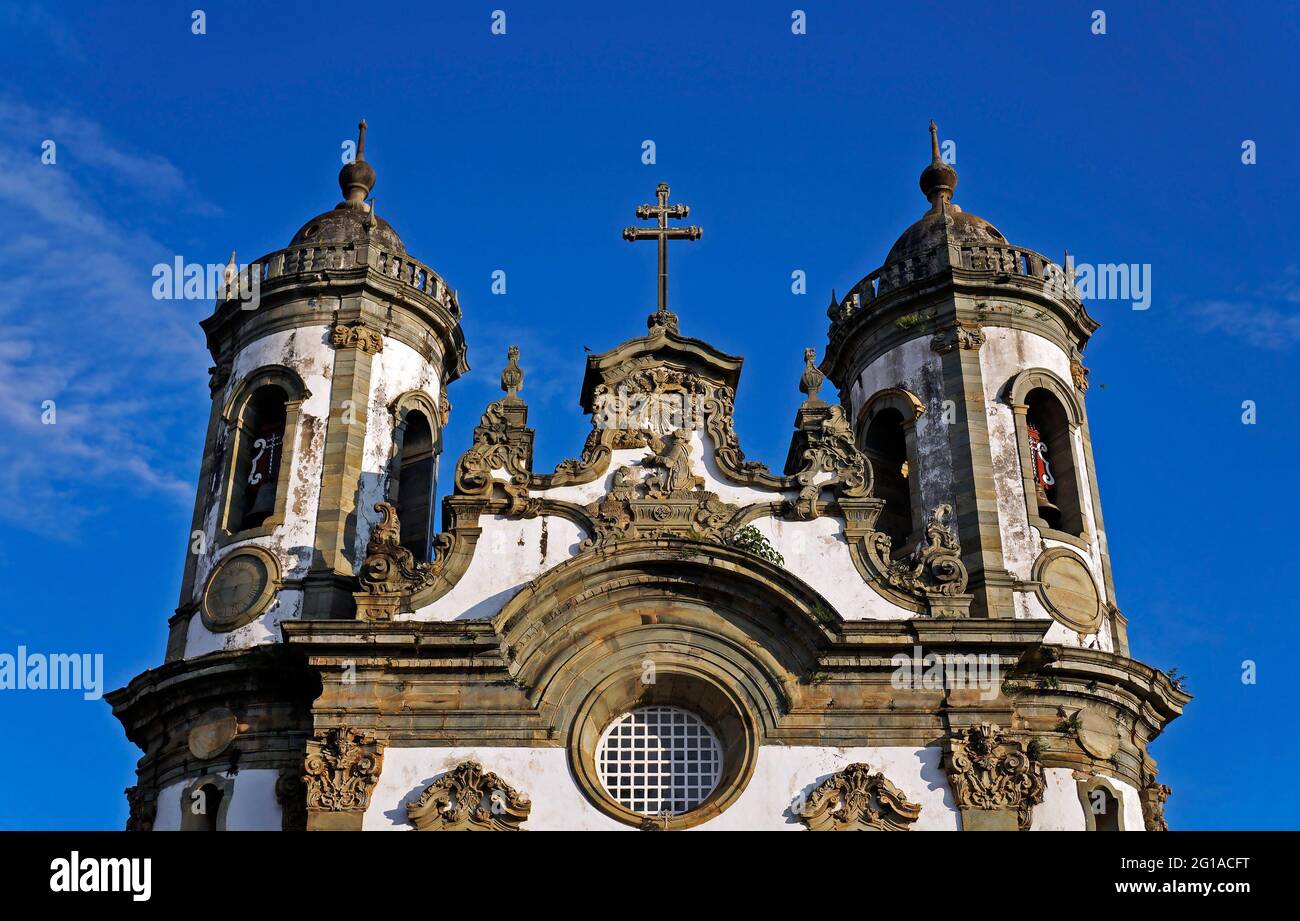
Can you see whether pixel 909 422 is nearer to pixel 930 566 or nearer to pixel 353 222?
pixel 930 566

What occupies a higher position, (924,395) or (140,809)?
(924,395)

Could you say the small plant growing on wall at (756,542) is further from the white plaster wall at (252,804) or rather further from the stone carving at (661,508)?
the white plaster wall at (252,804)

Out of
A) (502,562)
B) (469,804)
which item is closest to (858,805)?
(469,804)

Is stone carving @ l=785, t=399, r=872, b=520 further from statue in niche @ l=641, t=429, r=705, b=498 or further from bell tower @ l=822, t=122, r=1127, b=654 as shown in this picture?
bell tower @ l=822, t=122, r=1127, b=654

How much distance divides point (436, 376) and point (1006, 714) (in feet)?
39.1

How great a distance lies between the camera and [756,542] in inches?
910

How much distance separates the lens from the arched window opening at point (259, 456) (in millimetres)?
26219

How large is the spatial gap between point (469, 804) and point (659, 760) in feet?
9.27

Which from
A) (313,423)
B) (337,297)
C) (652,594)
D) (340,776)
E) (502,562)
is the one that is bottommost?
(340,776)

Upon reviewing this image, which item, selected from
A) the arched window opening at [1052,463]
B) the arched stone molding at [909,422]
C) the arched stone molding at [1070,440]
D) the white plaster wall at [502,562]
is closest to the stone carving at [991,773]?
the arched stone molding at [909,422]

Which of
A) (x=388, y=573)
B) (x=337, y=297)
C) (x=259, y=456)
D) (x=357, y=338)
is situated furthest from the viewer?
(x=337, y=297)

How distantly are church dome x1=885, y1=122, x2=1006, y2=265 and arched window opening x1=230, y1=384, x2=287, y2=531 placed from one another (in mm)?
11049

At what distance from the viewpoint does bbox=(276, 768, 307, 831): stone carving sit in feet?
73.0
